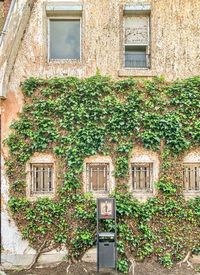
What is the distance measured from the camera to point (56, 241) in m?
8.44

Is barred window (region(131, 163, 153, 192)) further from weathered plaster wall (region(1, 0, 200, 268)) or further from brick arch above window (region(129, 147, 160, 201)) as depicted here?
weathered plaster wall (region(1, 0, 200, 268))

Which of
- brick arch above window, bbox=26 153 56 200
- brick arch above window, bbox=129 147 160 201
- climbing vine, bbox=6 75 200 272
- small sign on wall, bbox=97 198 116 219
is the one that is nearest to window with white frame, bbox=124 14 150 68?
climbing vine, bbox=6 75 200 272

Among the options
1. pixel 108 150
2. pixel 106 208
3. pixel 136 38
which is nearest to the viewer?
pixel 106 208

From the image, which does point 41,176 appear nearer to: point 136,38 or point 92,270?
point 92,270

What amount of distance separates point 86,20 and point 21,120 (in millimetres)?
3016

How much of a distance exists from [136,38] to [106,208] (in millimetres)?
4433

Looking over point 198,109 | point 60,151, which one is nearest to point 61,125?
point 60,151

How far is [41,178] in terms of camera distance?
343 inches

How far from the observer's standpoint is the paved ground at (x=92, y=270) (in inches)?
320

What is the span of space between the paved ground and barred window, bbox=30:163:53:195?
1861mm

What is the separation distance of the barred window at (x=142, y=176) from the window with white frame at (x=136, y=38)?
2597 millimetres

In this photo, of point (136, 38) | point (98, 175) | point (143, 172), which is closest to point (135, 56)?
point (136, 38)

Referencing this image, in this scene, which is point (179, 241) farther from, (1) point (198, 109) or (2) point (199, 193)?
(1) point (198, 109)

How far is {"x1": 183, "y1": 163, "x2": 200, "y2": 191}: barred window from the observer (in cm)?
870
